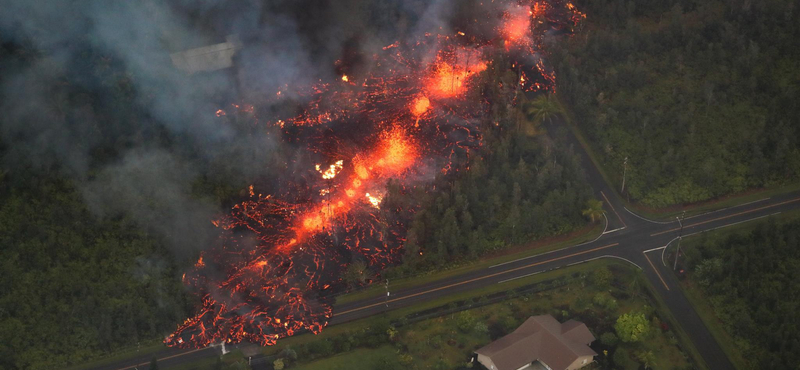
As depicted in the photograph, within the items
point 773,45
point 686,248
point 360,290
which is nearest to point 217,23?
point 360,290

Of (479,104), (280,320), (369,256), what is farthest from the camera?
(479,104)

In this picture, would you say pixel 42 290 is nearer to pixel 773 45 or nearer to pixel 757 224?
pixel 757 224

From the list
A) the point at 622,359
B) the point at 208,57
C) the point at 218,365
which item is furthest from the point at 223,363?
the point at 208,57

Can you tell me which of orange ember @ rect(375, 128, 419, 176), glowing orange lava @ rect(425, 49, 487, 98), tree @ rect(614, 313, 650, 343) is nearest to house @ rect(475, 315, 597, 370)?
tree @ rect(614, 313, 650, 343)

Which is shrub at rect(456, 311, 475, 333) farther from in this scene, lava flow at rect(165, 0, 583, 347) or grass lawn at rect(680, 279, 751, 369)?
grass lawn at rect(680, 279, 751, 369)

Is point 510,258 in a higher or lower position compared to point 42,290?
lower

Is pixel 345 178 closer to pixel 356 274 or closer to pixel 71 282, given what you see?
pixel 356 274
